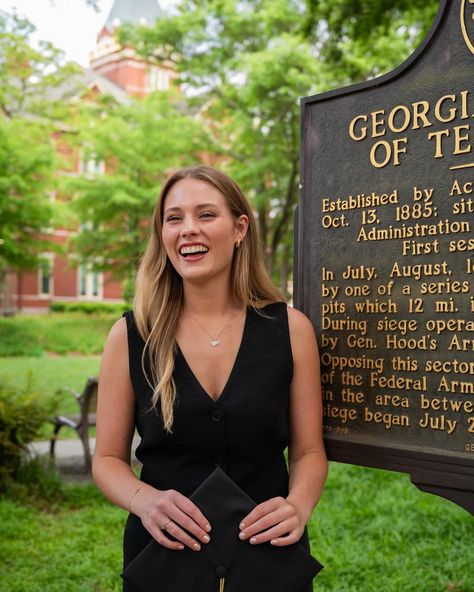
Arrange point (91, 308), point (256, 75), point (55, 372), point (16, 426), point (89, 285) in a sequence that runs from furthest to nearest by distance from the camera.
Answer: point (89, 285) < point (91, 308) < point (256, 75) < point (55, 372) < point (16, 426)

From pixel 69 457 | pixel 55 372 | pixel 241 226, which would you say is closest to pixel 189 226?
pixel 241 226

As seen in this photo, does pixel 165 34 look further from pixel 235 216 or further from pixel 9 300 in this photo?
pixel 235 216

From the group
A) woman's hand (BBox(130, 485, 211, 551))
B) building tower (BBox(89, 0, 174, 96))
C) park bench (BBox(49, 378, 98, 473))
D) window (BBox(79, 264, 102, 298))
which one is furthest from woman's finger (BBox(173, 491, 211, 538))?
building tower (BBox(89, 0, 174, 96))

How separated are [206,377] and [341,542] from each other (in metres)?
2.90

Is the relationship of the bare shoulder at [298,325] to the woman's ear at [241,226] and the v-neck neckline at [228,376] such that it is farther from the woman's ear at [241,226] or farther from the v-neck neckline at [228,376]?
the woman's ear at [241,226]

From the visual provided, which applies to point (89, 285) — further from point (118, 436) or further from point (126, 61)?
point (118, 436)

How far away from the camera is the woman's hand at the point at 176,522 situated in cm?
209

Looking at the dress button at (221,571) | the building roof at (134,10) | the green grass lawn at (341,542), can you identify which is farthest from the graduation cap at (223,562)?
the building roof at (134,10)

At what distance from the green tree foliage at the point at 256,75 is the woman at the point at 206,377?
1588 centimetres

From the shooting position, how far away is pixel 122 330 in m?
2.52

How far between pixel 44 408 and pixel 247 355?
14.6 ft

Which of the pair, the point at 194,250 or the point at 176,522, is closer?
the point at 176,522

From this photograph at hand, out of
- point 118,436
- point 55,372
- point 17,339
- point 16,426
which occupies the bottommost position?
point 55,372

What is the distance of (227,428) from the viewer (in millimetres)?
2309
